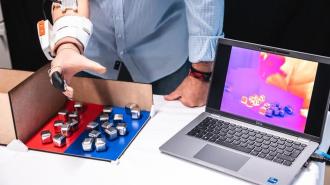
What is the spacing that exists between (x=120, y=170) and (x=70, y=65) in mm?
275

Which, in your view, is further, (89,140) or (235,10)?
(235,10)

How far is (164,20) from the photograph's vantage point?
1276 mm

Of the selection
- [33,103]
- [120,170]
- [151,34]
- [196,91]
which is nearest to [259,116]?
[196,91]

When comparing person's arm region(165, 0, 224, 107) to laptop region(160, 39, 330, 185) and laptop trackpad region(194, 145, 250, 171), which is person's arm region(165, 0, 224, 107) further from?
laptop trackpad region(194, 145, 250, 171)

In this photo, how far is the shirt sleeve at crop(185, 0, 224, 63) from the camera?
1083mm

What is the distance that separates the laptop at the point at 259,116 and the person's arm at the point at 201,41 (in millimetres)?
90

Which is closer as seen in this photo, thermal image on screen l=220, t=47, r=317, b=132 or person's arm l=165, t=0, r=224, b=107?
thermal image on screen l=220, t=47, r=317, b=132

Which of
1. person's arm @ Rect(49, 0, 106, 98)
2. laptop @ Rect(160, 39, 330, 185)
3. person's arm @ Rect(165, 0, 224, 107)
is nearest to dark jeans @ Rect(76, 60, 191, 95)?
person's arm @ Rect(165, 0, 224, 107)

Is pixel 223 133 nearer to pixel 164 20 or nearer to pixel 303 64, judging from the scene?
pixel 303 64

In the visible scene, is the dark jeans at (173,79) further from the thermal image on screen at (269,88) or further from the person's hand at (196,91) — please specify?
the thermal image on screen at (269,88)

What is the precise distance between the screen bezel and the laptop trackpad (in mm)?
135

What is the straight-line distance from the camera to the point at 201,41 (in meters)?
1.12

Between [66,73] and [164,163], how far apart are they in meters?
0.32

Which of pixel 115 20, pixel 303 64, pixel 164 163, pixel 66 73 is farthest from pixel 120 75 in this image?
pixel 303 64
